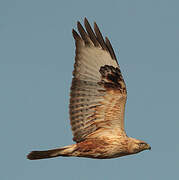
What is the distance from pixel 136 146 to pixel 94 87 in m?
1.66

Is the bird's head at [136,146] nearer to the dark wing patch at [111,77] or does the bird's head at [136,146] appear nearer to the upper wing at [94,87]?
the upper wing at [94,87]

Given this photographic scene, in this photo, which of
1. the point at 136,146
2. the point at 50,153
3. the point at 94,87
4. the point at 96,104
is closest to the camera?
the point at 50,153

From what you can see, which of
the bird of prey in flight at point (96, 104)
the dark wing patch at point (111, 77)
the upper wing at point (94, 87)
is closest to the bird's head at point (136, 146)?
the bird of prey in flight at point (96, 104)

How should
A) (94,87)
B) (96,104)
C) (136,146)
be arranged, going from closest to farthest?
(136,146) → (96,104) → (94,87)

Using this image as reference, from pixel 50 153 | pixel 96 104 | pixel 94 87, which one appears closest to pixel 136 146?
pixel 96 104

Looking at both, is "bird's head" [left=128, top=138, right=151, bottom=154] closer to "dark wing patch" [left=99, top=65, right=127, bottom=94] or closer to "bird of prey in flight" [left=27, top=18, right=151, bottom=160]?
"bird of prey in flight" [left=27, top=18, right=151, bottom=160]

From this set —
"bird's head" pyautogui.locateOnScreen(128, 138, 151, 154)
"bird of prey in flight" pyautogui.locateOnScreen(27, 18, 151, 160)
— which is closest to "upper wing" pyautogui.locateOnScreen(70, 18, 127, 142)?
"bird of prey in flight" pyautogui.locateOnScreen(27, 18, 151, 160)

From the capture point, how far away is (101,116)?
10062 millimetres

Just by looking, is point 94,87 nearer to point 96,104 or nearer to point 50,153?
point 96,104

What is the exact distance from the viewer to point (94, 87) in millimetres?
10281

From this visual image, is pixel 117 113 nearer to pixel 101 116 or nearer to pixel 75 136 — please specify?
pixel 101 116

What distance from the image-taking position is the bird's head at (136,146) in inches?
384

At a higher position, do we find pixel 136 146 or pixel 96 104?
pixel 96 104

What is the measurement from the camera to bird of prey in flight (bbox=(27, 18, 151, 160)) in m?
9.62
